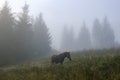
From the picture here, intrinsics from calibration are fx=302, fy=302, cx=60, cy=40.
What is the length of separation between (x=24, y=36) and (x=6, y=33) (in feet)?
16.3

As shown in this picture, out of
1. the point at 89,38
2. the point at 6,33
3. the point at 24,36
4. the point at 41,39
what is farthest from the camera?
the point at 89,38

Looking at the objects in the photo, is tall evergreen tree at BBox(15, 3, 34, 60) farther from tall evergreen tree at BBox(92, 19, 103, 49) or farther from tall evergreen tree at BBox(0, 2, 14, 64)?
tall evergreen tree at BBox(92, 19, 103, 49)

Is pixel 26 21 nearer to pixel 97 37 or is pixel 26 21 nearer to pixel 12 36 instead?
pixel 12 36

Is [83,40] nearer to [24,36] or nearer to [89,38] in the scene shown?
[89,38]

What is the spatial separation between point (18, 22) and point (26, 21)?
1650 millimetres

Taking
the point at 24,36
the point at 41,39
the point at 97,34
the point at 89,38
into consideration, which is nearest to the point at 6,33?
the point at 24,36

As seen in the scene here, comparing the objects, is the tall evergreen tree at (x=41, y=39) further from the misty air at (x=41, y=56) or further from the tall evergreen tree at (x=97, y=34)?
the tall evergreen tree at (x=97, y=34)

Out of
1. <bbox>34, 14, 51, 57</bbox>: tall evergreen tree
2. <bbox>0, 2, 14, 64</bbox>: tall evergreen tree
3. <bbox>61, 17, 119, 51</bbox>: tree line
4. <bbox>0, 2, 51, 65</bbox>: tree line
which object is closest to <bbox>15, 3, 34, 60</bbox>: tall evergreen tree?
<bbox>0, 2, 51, 65</bbox>: tree line

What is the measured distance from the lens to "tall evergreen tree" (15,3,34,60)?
140ft

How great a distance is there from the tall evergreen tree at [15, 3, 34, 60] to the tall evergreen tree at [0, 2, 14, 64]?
1.92 meters

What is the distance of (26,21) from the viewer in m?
47.4

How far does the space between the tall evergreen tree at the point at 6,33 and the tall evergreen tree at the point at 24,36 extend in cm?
192

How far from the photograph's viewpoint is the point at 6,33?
40.5m

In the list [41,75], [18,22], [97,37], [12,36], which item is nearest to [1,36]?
[12,36]
